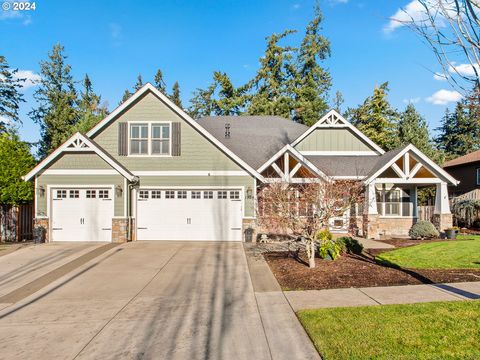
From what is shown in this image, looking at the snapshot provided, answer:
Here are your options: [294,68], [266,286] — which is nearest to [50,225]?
[266,286]

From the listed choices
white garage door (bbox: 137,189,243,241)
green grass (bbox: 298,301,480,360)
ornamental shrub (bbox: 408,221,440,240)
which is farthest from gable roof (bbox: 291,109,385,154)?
green grass (bbox: 298,301,480,360)

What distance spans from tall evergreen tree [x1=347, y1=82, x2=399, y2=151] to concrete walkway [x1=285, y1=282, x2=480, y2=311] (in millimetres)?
26870

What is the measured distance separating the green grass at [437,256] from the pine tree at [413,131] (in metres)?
21.8

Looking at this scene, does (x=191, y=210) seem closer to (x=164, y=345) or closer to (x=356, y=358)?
(x=164, y=345)

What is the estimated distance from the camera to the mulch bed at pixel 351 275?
8.13 m

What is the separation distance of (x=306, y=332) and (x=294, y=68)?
3805 centimetres

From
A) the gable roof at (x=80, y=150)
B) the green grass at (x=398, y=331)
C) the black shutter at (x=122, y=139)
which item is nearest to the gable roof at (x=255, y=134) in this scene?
the black shutter at (x=122, y=139)

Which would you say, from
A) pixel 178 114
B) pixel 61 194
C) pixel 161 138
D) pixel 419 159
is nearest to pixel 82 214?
pixel 61 194

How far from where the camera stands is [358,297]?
697 cm

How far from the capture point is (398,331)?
5047 millimetres

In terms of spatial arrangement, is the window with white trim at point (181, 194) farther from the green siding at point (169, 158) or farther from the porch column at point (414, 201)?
the porch column at point (414, 201)

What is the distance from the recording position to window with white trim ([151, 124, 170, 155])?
1627 centimetres

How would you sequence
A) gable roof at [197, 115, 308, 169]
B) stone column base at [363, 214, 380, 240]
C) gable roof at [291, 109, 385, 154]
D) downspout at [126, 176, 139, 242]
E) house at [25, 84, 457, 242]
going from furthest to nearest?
gable roof at [197, 115, 308, 169] < gable roof at [291, 109, 385, 154] < stone column base at [363, 214, 380, 240] < downspout at [126, 176, 139, 242] < house at [25, 84, 457, 242]

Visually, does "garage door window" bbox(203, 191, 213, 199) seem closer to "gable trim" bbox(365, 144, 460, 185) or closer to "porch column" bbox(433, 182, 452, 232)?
"gable trim" bbox(365, 144, 460, 185)
